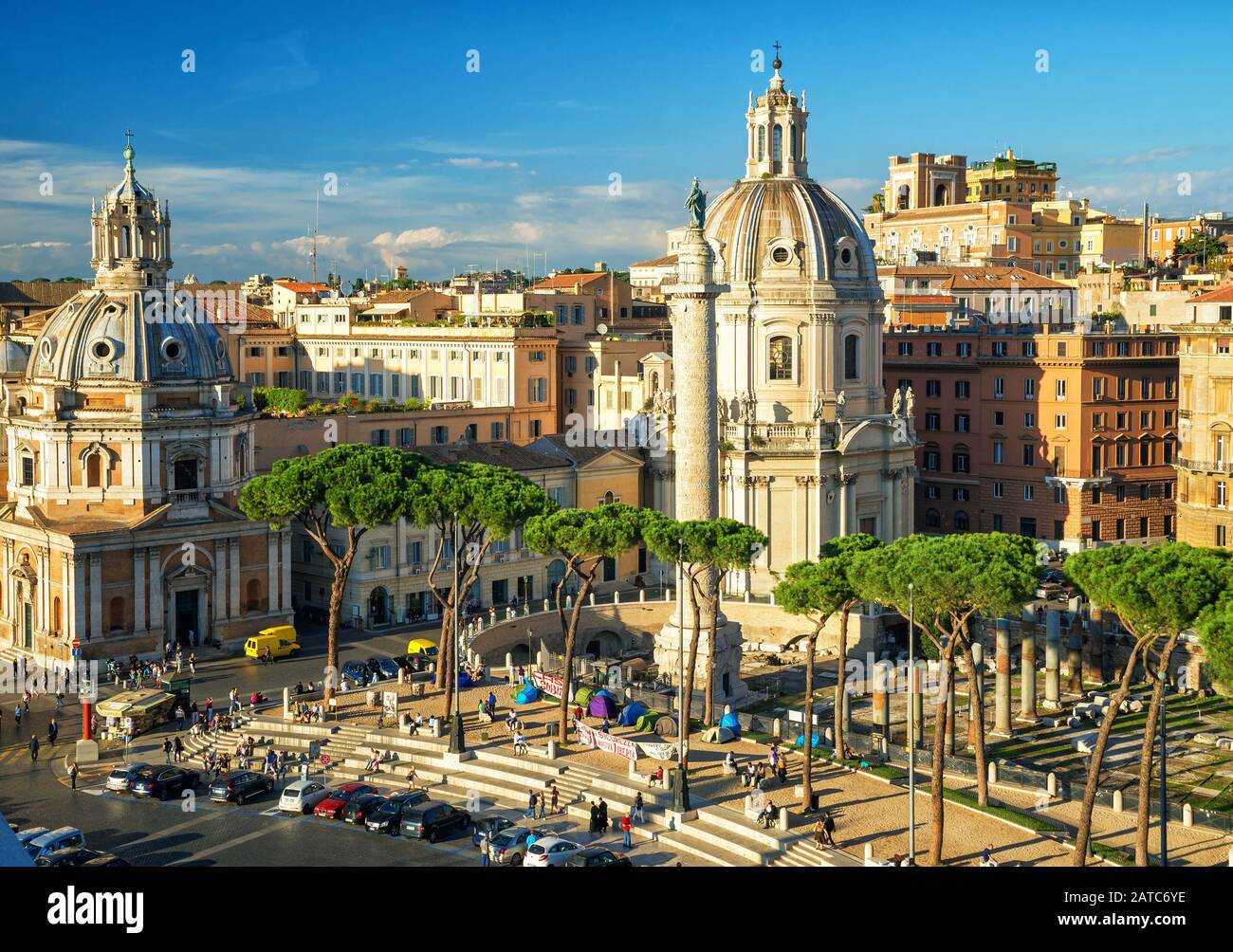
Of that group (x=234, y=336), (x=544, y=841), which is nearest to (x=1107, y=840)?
(x=544, y=841)

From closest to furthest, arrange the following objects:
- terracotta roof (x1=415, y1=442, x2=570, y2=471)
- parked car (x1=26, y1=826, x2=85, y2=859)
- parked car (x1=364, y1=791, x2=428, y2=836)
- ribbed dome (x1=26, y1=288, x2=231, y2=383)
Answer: parked car (x1=26, y1=826, x2=85, y2=859), parked car (x1=364, y1=791, x2=428, y2=836), ribbed dome (x1=26, y1=288, x2=231, y2=383), terracotta roof (x1=415, y1=442, x2=570, y2=471)

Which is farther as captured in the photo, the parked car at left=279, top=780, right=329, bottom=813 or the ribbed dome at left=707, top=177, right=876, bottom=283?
the ribbed dome at left=707, top=177, right=876, bottom=283

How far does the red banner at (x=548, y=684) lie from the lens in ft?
161

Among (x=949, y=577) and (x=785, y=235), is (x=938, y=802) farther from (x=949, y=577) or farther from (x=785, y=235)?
(x=785, y=235)

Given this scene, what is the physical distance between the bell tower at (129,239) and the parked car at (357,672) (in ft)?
61.4

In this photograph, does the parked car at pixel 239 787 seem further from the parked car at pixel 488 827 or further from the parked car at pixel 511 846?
the parked car at pixel 511 846

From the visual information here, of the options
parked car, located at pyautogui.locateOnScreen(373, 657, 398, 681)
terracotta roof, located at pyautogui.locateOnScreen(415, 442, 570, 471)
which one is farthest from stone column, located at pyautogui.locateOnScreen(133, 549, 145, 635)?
terracotta roof, located at pyautogui.locateOnScreen(415, 442, 570, 471)

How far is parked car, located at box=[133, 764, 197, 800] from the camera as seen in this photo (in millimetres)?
41438

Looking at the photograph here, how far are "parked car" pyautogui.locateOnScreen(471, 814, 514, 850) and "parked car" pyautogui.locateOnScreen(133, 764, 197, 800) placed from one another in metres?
8.63

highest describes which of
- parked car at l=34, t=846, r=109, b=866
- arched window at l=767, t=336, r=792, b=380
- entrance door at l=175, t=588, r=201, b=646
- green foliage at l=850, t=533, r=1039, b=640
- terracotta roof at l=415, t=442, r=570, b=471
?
arched window at l=767, t=336, r=792, b=380

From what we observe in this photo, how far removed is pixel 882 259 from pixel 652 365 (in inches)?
1830

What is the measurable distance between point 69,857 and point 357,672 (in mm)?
19458

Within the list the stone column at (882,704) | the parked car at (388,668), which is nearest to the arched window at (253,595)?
the parked car at (388,668)

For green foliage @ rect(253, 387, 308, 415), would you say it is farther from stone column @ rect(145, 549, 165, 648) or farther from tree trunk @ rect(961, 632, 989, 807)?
tree trunk @ rect(961, 632, 989, 807)
